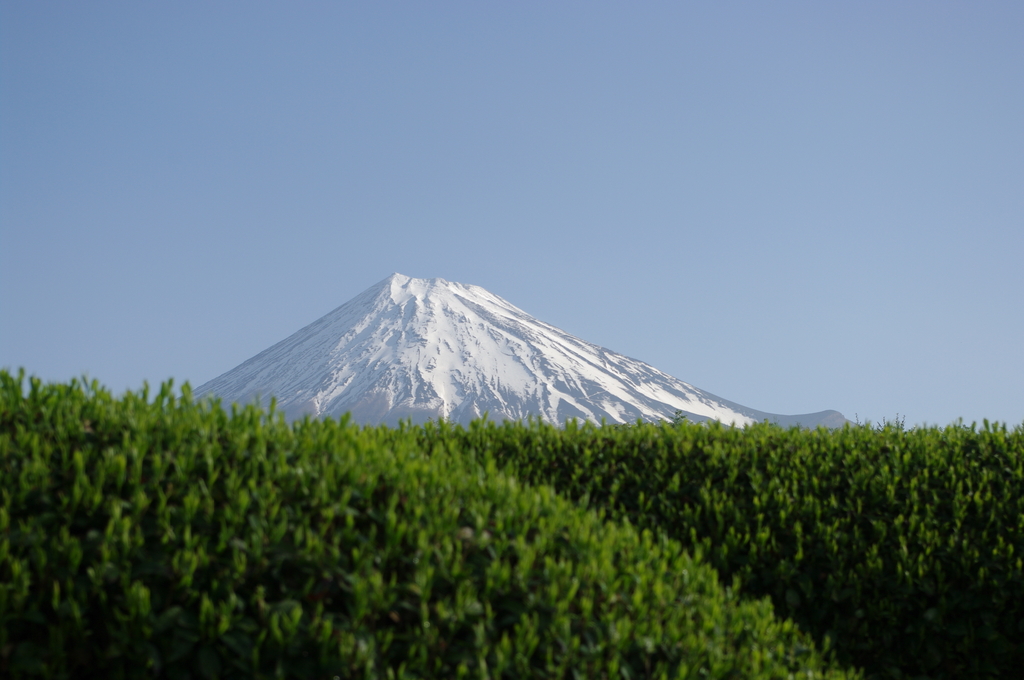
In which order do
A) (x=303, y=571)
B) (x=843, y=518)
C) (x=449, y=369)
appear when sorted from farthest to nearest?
(x=449, y=369), (x=843, y=518), (x=303, y=571)

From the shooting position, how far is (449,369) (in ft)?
466

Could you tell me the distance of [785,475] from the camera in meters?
7.24

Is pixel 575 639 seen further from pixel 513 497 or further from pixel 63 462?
pixel 63 462

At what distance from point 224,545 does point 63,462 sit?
1.28m

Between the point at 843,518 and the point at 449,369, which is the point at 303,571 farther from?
the point at 449,369

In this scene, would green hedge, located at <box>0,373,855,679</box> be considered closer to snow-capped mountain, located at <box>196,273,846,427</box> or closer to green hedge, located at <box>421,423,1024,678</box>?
green hedge, located at <box>421,423,1024,678</box>

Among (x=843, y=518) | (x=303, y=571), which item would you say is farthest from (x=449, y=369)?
(x=303, y=571)

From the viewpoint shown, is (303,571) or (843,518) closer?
(303,571)

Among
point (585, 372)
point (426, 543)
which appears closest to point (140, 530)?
point (426, 543)

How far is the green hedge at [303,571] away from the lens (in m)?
3.76

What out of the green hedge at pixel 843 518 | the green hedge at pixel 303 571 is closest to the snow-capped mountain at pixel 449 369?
the green hedge at pixel 843 518

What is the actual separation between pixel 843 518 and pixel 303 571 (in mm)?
5007

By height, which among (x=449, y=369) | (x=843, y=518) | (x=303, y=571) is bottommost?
(x=303, y=571)

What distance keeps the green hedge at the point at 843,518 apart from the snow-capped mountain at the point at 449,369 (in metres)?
110
